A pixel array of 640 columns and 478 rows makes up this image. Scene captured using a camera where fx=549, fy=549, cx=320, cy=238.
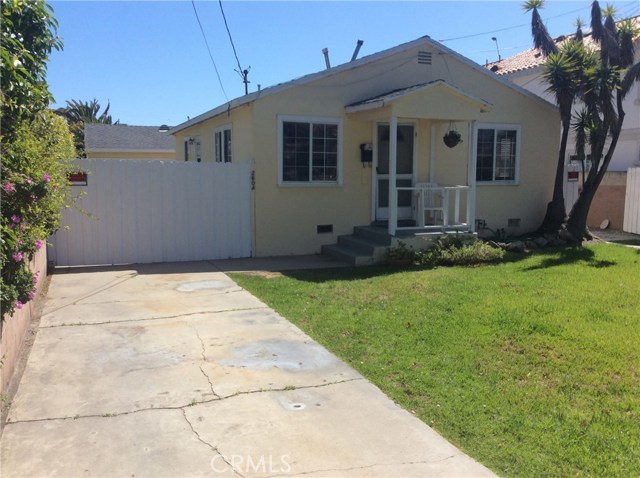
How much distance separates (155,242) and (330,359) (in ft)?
19.7

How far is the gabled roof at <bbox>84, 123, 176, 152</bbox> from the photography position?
26062 millimetres

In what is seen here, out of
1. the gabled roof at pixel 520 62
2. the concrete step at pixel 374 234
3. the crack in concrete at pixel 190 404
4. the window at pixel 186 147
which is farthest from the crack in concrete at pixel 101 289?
the gabled roof at pixel 520 62

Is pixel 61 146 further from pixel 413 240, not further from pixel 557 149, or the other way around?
pixel 557 149

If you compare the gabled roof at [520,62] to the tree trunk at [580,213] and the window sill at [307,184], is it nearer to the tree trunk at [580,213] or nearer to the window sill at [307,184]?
the tree trunk at [580,213]

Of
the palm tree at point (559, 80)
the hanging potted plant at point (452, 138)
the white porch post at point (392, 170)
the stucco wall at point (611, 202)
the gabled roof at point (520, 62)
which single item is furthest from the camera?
the gabled roof at point (520, 62)

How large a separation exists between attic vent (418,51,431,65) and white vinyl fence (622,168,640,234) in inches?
250

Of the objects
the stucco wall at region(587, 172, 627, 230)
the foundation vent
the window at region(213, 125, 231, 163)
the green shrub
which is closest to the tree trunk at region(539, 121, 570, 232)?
the foundation vent

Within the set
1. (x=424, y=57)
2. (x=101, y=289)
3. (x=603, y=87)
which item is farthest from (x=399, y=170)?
(x=101, y=289)

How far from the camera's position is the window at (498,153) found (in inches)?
500

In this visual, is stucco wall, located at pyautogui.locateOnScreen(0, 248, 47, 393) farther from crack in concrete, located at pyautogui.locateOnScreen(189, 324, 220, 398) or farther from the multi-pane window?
the multi-pane window

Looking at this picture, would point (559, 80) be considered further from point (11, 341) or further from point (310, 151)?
point (11, 341)

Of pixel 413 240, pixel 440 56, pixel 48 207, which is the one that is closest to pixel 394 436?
pixel 48 207

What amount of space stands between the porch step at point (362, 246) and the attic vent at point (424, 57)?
3.85m

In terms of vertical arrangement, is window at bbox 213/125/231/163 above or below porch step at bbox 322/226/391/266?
above
